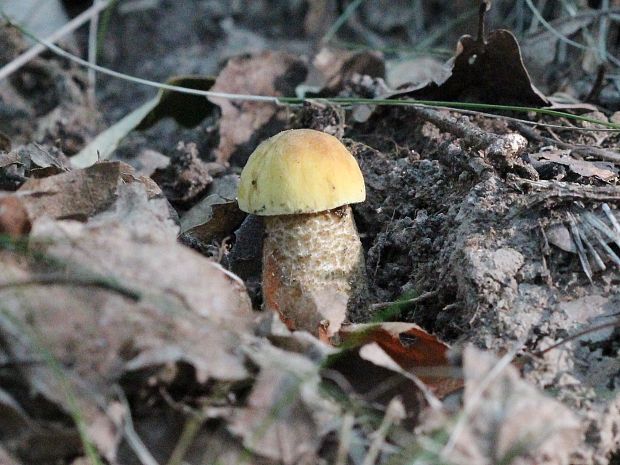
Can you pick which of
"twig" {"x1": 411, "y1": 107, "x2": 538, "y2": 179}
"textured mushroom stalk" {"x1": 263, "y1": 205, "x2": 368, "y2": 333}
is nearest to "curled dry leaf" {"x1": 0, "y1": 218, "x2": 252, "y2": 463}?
"textured mushroom stalk" {"x1": 263, "y1": 205, "x2": 368, "y2": 333}

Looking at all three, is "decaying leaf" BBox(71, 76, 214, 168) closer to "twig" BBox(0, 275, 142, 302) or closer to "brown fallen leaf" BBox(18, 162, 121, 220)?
"brown fallen leaf" BBox(18, 162, 121, 220)

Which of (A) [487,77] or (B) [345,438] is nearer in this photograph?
(B) [345,438]

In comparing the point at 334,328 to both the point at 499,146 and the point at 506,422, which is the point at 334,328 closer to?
the point at 506,422

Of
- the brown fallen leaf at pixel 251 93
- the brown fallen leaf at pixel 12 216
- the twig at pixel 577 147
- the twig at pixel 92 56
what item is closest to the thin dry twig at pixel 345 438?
the brown fallen leaf at pixel 12 216

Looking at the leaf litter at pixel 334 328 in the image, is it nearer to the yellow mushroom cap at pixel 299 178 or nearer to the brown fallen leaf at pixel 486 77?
the yellow mushroom cap at pixel 299 178

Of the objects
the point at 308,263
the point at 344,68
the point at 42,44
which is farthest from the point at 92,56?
the point at 308,263
